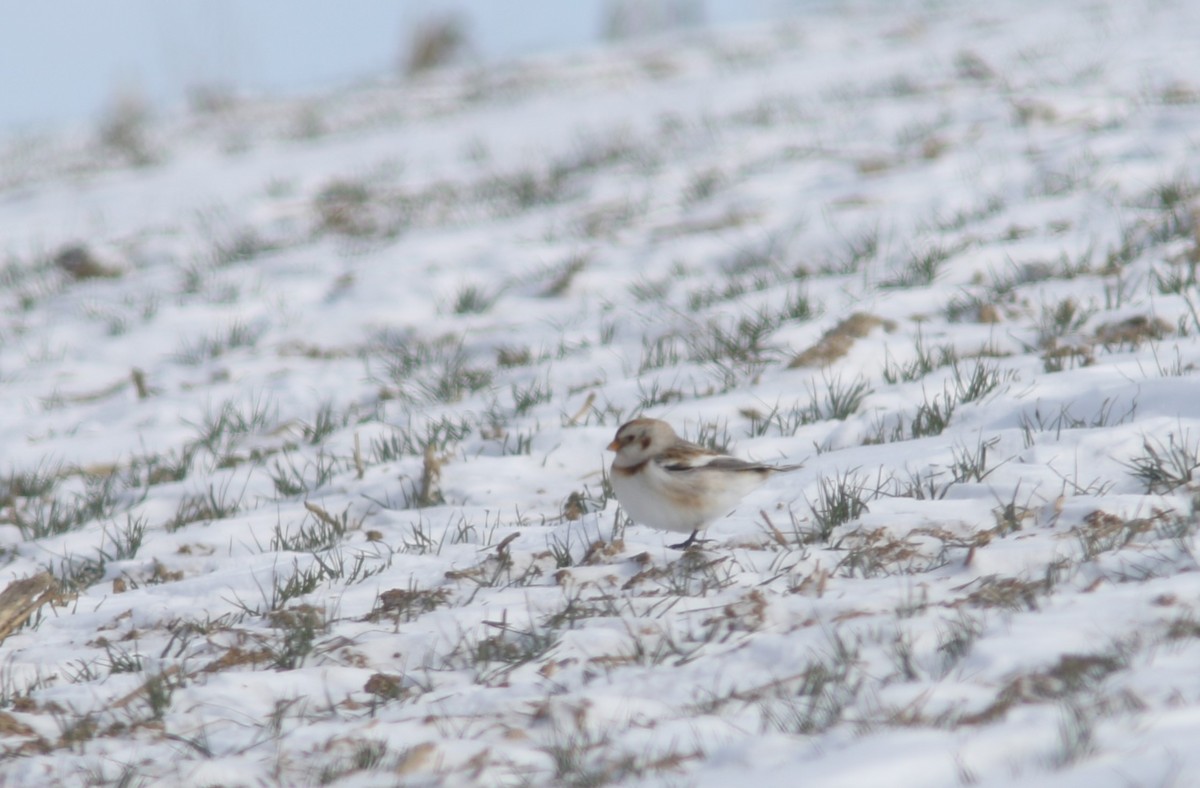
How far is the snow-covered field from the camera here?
9.42ft

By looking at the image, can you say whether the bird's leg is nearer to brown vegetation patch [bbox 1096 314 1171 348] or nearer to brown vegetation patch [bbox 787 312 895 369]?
brown vegetation patch [bbox 787 312 895 369]

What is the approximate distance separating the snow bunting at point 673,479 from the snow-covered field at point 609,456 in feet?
0.52

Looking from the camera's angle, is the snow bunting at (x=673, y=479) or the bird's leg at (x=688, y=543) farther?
the bird's leg at (x=688, y=543)

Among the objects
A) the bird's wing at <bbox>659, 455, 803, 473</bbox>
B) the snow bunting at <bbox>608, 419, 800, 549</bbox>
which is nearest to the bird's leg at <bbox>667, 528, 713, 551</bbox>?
the snow bunting at <bbox>608, 419, 800, 549</bbox>

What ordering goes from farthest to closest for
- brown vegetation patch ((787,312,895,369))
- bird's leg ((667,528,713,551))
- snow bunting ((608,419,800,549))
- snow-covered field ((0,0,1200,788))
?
1. brown vegetation patch ((787,312,895,369))
2. bird's leg ((667,528,713,551))
3. snow bunting ((608,419,800,549))
4. snow-covered field ((0,0,1200,788))

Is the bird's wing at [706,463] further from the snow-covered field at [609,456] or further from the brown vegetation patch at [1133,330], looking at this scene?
the brown vegetation patch at [1133,330]

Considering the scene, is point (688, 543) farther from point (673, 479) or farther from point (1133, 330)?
point (1133, 330)

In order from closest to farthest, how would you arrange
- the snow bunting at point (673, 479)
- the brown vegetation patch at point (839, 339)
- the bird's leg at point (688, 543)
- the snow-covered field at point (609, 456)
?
the snow-covered field at point (609, 456)
the snow bunting at point (673, 479)
the bird's leg at point (688, 543)
the brown vegetation patch at point (839, 339)

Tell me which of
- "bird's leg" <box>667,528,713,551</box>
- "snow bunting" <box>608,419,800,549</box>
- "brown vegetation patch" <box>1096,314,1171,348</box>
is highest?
"snow bunting" <box>608,419,800,549</box>

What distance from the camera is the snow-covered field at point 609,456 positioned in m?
2.87

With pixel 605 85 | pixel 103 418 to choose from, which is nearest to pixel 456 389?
pixel 103 418

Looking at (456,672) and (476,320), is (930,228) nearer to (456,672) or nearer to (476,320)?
(476,320)

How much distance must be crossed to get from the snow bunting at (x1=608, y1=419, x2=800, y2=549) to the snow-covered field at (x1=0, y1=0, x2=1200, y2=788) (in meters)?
0.16

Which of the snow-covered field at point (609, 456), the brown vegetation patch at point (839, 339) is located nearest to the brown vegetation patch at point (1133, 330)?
the snow-covered field at point (609, 456)
